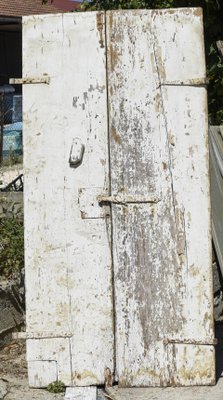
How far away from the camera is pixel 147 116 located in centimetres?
443

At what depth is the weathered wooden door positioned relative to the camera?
14.4 feet

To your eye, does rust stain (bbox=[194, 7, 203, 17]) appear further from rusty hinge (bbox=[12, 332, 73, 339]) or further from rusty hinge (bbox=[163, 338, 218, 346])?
rusty hinge (bbox=[12, 332, 73, 339])

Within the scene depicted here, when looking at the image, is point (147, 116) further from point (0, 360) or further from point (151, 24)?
point (0, 360)

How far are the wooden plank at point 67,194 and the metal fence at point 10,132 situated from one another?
4.24 meters

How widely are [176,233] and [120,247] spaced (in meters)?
0.34

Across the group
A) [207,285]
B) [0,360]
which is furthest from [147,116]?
[0,360]

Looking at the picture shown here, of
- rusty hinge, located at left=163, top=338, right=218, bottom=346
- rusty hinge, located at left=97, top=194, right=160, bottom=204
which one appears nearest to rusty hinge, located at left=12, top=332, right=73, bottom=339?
rusty hinge, located at left=163, top=338, right=218, bottom=346

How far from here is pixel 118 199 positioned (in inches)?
176

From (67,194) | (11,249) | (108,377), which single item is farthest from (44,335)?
(11,249)

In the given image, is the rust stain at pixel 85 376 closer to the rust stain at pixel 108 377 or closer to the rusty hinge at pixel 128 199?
the rust stain at pixel 108 377

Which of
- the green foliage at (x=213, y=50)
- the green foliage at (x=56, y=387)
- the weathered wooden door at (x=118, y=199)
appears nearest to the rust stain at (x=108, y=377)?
the weathered wooden door at (x=118, y=199)

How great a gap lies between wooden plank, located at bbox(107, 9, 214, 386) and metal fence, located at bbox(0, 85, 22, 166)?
4.39 metres

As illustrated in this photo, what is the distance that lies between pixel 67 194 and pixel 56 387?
115 cm

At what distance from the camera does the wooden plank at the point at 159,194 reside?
4.38 meters
